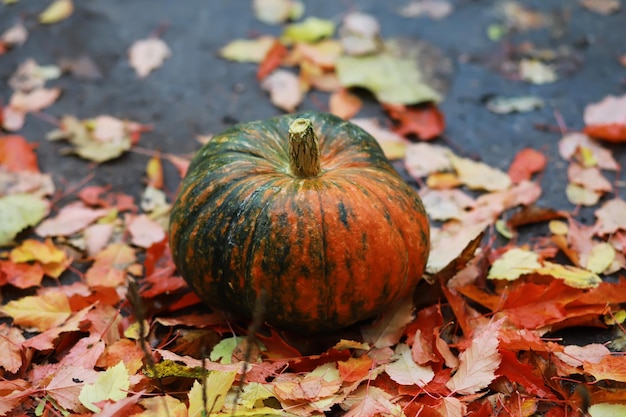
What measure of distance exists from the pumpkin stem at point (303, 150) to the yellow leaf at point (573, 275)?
3.07ft

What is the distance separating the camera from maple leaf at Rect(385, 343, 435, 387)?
215 centimetres

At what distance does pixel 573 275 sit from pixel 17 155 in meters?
2.68

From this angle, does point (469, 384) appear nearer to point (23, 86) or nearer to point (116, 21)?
point (23, 86)

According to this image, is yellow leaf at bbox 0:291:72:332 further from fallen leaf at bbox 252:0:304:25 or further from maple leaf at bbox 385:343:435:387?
fallen leaf at bbox 252:0:304:25

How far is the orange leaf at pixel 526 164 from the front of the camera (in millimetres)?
3209

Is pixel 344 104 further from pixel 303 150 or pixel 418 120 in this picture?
pixel 303 150

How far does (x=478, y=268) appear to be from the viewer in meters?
2.60

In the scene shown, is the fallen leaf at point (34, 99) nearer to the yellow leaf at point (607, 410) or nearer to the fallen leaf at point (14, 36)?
the fallen leaf at point (14, 36)

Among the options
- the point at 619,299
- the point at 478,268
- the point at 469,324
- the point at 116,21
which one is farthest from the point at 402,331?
the point at 116,21

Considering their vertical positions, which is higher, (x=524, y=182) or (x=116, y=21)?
(x=116, y=21)

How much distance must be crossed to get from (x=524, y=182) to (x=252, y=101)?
5.09ft

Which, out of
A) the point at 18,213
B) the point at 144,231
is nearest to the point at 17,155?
the point at 18,213

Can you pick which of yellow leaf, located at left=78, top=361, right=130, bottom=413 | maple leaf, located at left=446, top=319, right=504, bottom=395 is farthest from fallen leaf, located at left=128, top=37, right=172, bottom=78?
maple leaf, located at left=446, top=319, right=504, bottom=395

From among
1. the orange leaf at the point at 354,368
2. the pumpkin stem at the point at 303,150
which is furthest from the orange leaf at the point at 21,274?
the orange leaf at the point at 354,368
